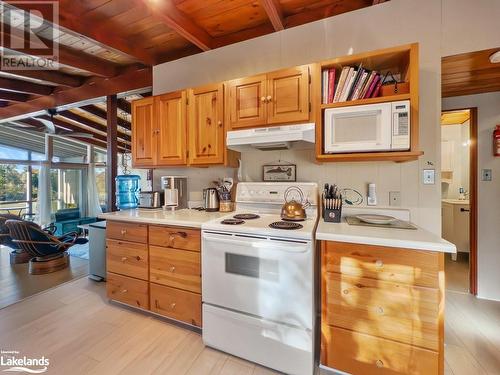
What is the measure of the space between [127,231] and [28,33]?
2359 mm

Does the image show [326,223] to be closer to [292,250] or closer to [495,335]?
[292,250]

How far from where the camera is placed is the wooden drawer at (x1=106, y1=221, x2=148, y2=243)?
1.97 metres

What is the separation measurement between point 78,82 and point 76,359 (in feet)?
12.5

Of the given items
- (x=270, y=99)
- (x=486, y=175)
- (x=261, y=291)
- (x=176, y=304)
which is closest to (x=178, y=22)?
(x=270, y=99)

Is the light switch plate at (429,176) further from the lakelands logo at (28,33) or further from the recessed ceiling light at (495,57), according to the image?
the lakelands logo at (28,33)

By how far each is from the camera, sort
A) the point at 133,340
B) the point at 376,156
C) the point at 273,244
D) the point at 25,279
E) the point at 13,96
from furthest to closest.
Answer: the point at 13,96
the point at 25,279
the point at 133,340
the point at 376,156
the point at 273,244

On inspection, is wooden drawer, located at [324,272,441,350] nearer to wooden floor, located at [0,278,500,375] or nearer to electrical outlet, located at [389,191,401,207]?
wooden floor, located at [0,278,500,375]

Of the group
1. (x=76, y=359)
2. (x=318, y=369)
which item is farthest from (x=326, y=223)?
(x=76, y=359)

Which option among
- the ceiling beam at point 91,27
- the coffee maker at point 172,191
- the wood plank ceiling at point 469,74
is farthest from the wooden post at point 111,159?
the wood plank ceiling at point 469,74

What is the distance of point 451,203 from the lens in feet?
12.1

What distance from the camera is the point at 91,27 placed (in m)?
2.10

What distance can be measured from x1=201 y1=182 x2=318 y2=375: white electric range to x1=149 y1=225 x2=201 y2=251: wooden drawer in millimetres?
115

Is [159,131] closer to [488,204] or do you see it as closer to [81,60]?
[81,60]

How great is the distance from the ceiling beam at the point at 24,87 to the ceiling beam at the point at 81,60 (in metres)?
1.51
